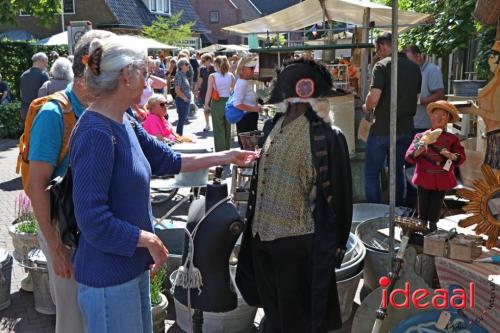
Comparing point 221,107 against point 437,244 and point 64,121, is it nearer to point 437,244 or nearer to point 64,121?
point 437,244

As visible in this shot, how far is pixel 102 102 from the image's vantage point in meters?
→ 2.15

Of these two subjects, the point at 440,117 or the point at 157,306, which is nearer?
the point at 157,306

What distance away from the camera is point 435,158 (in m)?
4.38

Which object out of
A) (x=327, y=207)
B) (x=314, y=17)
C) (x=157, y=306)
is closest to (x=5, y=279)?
(x=157, y=306)

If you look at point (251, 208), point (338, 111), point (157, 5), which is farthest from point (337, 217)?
point (157, 5)

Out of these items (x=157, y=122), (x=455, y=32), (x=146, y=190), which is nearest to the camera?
(x=146, y=190)

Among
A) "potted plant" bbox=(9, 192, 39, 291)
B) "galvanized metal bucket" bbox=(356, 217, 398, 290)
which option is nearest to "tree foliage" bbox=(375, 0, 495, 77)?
"galvanized metal bucket" bbox=(356, 217, 398, 290)

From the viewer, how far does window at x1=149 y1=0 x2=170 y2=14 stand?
34.3 meters

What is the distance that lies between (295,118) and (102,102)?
1033 mm

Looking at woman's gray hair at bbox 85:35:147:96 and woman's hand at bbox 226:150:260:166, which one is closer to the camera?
woman's gray hair at bbox 85:35:147:96

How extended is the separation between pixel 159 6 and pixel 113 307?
114 ft

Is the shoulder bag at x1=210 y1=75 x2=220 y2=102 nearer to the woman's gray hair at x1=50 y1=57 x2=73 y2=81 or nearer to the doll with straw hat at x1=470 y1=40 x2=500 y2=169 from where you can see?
the woman's gray hair at x1=50 y1=57 x2=73 y2=81

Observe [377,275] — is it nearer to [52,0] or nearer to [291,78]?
[291,78]

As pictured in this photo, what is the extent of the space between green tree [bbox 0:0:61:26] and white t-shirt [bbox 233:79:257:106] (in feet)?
31.3
